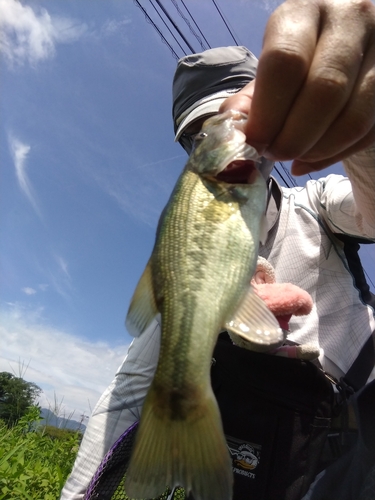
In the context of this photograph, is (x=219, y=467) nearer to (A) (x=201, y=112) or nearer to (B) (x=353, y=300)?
(B) (x=353, y=300)

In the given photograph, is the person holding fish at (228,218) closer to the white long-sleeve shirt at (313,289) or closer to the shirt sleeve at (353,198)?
the shirt sleeve at (353,198)

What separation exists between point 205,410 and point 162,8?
6.06 m

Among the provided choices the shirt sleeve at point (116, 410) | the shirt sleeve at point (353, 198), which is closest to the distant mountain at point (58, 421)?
the shirt sleeve at point (116, 410)

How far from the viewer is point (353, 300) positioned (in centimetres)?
260

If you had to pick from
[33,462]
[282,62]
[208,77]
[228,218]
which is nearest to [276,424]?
[228,218]

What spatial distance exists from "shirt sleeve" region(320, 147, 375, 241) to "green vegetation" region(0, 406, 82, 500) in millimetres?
3188

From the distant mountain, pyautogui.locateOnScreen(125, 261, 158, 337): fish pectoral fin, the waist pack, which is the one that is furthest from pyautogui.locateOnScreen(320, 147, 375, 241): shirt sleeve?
the distant mountain

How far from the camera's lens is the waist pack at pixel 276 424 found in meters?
1.77

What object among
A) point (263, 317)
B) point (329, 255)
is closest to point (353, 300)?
point (329, 255)

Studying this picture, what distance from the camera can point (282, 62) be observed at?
4.05 feet

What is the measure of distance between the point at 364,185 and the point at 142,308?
1562mm

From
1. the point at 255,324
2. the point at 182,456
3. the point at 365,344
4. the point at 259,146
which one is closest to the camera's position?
the point at 182,456

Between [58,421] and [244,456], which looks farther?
[58,421]

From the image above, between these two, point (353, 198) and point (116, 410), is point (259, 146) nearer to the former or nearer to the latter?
point (353, 198)
